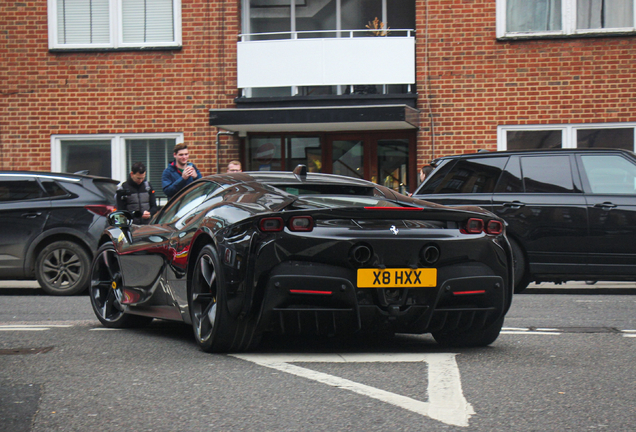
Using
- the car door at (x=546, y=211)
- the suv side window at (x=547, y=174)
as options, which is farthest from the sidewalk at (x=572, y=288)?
the suv side window at (x=547, y=174)

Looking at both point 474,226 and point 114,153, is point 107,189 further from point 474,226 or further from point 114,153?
point 474,226

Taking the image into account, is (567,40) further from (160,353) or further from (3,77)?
(160,353)

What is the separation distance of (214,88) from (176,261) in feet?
38.9

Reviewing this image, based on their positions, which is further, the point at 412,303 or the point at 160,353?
the point at 160,353

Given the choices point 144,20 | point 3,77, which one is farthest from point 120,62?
point 3,77

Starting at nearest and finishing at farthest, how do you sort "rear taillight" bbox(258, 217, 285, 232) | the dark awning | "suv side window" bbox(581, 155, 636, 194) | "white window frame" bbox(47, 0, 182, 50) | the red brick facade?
"rear taillight" bbox(258, 217, 285, 232) → "suv side window" bbox(581, 155, 636, 194) → the dark awning → the red brick facade → "white window frame" bbox(47, 0, 182, 50)

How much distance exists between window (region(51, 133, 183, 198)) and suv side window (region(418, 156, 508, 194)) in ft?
27.1

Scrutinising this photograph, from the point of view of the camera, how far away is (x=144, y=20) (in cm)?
1784

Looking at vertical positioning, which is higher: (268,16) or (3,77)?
(268,16)

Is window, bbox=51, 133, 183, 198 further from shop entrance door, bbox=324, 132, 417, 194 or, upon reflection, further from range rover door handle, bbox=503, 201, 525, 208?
range rover door handle, bbox=503, 201, 525, 208

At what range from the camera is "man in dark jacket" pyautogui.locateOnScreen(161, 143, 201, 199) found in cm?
1170

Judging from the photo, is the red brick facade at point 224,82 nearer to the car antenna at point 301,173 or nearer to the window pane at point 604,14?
the window pane at point 604,14

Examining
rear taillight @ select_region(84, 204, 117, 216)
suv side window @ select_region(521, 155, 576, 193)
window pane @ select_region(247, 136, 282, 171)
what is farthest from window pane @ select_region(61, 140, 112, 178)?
suv side window @ select_region(521, 155, 576, 193)

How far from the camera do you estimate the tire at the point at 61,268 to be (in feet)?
36.9
